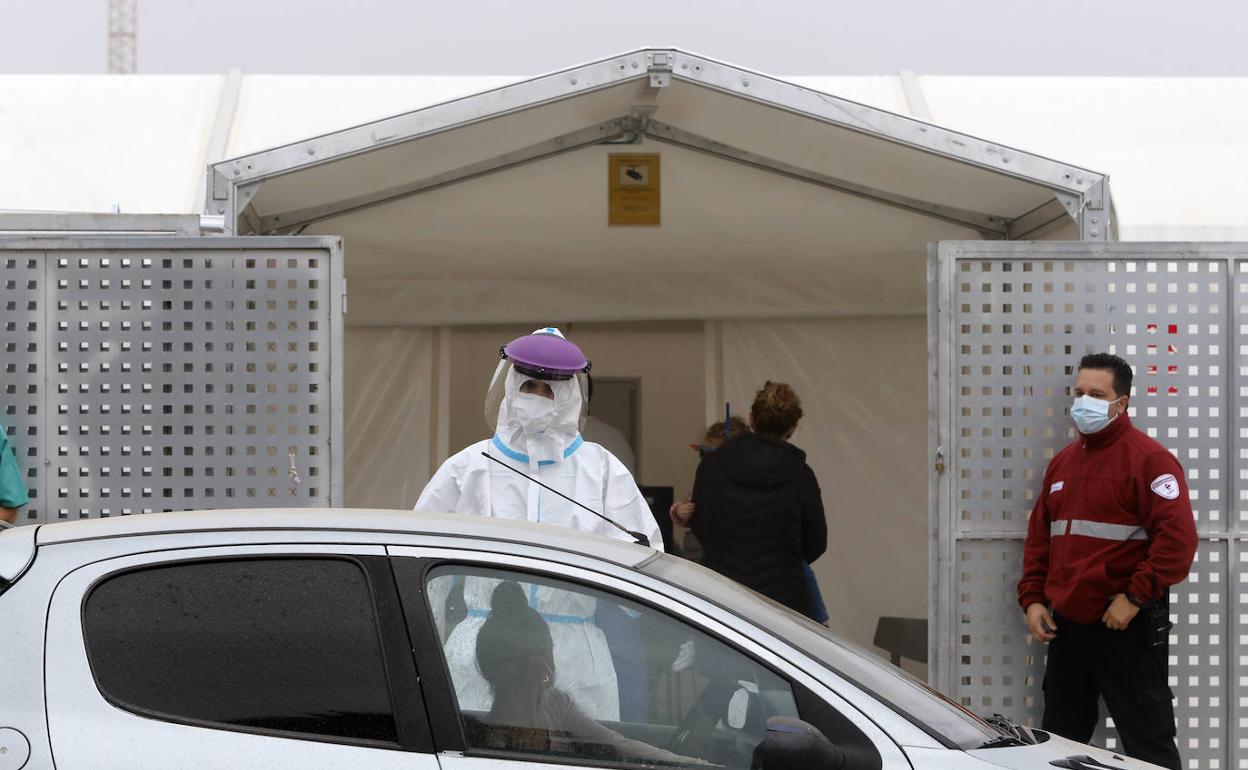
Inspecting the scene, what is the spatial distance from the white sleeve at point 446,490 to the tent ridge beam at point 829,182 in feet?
8.45

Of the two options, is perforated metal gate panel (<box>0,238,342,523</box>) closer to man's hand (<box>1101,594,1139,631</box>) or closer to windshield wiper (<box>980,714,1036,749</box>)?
windshield wiper (<box>980,714,1036,749</box>)

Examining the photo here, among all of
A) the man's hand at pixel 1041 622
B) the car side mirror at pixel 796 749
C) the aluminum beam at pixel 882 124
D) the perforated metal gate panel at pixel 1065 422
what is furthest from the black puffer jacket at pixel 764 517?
the car side mirror at pixel 796 749

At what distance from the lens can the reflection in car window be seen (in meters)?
3.03

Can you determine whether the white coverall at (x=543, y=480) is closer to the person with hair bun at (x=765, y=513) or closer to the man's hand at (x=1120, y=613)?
the person with hair bun at (x=765, y=513)

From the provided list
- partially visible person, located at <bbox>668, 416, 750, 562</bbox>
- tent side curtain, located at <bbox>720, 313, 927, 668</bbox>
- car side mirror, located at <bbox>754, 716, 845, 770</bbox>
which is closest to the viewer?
car side mirror, located at <bbox>754, 716, 845, 770</bbox>

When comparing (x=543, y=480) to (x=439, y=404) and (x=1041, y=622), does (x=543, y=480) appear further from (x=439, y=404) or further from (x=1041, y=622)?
(x=439, y=404)

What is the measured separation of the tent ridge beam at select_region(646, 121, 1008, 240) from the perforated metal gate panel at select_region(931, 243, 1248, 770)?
146 cm

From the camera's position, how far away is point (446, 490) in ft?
15.7

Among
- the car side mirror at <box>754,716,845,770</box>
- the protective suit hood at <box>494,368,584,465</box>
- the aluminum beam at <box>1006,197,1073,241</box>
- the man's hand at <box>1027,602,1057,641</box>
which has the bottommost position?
the man's hand at <box>1027,602,1057,641</box>

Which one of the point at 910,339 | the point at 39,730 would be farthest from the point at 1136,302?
the point at 39,730

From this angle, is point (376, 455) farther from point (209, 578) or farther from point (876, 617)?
point (209, 578)

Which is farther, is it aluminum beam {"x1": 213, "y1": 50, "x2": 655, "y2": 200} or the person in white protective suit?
aluminum beam {"x1": 213, "y1": 50, "x2": 655, "y2": 200}

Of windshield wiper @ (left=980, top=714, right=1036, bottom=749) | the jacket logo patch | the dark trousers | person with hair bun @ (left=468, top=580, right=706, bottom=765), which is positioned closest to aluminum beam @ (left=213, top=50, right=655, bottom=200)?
the jacket logo patch

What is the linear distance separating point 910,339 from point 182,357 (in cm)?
510
